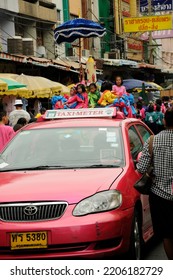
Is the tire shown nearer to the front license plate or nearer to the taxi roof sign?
the front license plate

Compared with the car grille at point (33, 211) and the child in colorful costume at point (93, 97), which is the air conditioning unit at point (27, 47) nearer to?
the child in colorful costume at point (93, 97)

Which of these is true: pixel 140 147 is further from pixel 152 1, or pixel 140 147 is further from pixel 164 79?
pixel 164 79

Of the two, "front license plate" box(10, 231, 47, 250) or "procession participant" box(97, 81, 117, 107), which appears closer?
"front license plate" box(10, 231, 47, 250)

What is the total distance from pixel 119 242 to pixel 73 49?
34.0 metres

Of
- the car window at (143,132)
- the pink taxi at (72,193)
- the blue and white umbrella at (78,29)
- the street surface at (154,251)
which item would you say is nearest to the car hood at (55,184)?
the pink taxi at (72,193)

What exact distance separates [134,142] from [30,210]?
88.6 inches

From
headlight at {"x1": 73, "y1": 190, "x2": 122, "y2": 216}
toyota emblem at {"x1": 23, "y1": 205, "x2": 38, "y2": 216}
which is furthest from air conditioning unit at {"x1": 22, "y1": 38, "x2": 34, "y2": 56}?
toyota emblem at {"x1": 23, "y1": 205, "x2": 38, "y2": 216}

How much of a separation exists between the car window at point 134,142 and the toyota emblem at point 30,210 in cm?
186

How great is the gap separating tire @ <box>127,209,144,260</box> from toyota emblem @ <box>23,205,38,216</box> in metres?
1.08

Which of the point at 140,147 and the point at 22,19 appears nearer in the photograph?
the point at 140,147

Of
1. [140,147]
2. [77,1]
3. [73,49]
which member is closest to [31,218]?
[140,147]

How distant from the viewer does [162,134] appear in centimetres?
695

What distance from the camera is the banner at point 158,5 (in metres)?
46.7

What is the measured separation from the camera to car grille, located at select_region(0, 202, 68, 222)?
6938 mm
